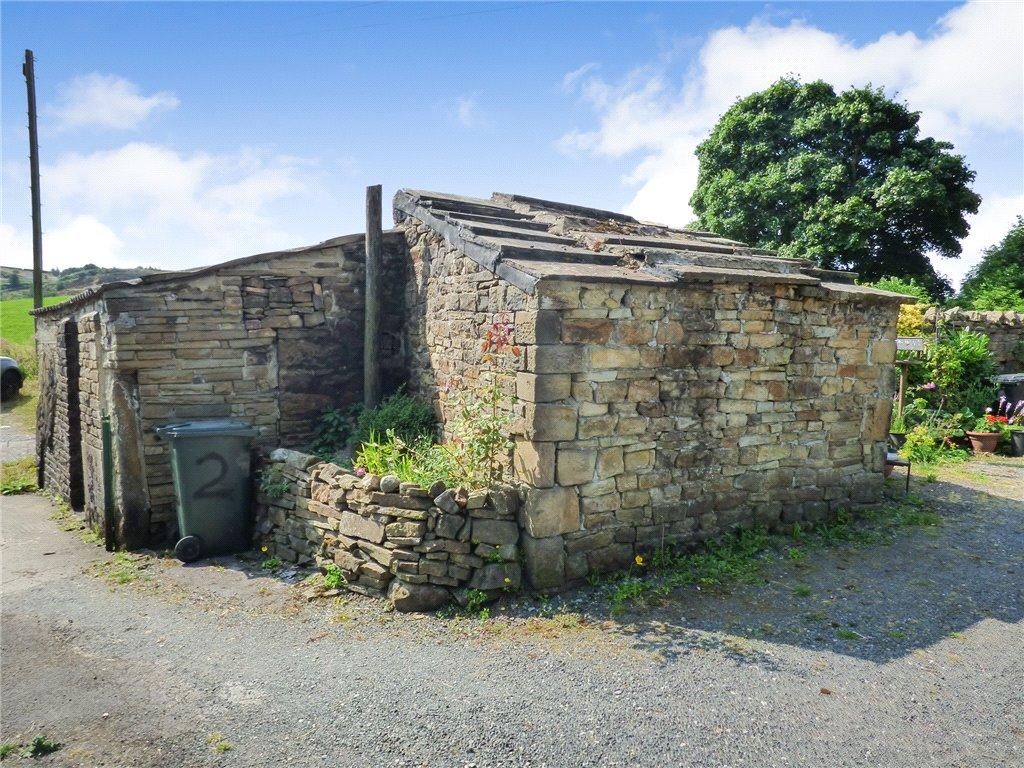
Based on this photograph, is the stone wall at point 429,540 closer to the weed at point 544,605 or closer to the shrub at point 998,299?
the weed at point 544,605

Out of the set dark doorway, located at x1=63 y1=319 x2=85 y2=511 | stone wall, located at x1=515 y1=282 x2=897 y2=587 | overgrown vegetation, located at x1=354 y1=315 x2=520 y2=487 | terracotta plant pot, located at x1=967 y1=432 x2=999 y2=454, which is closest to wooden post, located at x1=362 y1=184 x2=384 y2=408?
overgrown vegetation, located at x1=354 y1=315 x2=520 y2=487

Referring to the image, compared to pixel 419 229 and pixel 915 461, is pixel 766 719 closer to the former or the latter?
pixel 419 229

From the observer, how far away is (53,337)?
8961mm

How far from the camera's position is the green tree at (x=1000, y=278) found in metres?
16.2

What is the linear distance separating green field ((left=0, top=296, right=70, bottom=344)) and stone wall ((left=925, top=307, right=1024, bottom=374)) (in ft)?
73.4

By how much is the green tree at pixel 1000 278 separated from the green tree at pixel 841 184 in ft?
3.91

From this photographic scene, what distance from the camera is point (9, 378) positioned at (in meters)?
15.9

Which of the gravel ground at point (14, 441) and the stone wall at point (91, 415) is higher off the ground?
the stone wall at point (91, 415)

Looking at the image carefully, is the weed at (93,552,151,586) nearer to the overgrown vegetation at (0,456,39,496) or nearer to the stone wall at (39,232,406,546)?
the stone wall at (39,232,406,546)

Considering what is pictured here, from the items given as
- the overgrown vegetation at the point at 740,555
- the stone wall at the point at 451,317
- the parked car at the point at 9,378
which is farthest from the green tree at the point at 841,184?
the parked car at the point at 9,378

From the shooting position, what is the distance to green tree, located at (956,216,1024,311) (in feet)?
53.3

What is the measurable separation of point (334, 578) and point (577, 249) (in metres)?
3.65

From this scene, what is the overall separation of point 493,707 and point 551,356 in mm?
2461

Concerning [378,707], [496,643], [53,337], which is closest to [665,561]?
[496,643]
